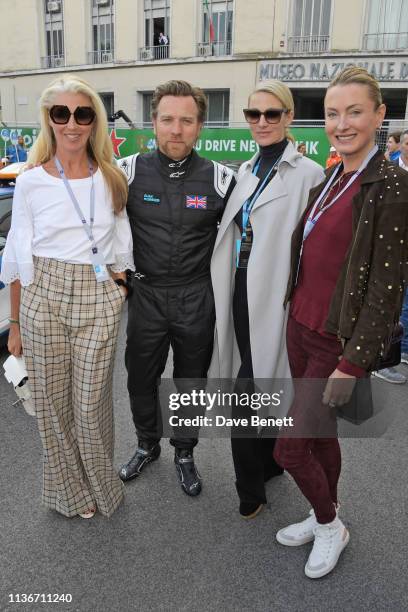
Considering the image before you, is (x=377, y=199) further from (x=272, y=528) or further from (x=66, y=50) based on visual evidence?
(x=66, y=50)

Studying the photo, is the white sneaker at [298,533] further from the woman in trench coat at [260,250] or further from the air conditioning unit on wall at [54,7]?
the air conditioning unit on wall at [54,7]

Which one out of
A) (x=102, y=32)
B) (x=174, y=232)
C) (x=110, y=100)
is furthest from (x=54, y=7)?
(x=174, y=232)

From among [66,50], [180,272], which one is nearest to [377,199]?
[180,272]

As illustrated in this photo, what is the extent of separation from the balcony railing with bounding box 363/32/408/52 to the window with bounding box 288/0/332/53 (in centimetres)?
148

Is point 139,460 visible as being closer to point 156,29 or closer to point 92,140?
point 92,140

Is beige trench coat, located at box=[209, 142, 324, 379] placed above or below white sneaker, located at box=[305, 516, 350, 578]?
above

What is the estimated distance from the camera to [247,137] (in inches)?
428

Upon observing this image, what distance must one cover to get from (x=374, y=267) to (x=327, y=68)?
62.4 feet

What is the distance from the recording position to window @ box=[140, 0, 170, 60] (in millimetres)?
20438

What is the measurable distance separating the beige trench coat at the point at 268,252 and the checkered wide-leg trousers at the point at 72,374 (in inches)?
22.9

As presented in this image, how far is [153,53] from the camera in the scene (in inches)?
828

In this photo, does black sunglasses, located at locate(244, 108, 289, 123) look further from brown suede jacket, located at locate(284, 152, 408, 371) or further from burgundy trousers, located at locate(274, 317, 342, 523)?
burgundy trousers, located at locate(274, 317, 342, 523)

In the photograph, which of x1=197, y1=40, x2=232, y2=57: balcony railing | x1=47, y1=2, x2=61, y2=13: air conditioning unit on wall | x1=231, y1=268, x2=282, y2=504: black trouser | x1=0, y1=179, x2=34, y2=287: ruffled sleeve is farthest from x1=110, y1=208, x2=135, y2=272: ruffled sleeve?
x1=47, y1=2, x2=61, y2=13: air conditioning unit on wall

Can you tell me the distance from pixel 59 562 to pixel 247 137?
1013 centimetres
